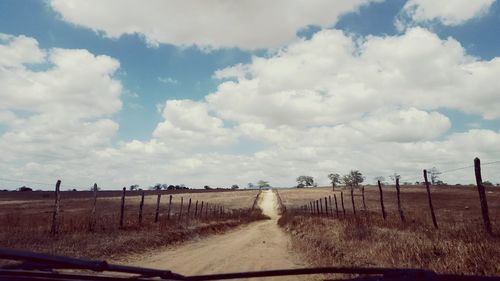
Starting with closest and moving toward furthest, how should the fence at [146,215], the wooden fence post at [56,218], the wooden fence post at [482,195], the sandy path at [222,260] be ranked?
the sandy path at [222,260] → the wooden fence post at [482,195] → the wooden fence post at [56,218] → the fence at [146,215]

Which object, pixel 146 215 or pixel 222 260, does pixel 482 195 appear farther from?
pixel 146 215

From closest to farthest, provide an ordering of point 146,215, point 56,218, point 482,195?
1. point 482,195
2. point 56,218
3. point 146,215

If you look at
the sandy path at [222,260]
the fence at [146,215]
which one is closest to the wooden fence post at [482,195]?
the sandy path at [222,260]

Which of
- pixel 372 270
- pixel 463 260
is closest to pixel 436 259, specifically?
pixel 463 260

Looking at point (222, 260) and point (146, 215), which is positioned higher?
point (146, 215)

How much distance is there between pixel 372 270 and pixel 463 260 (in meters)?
8.08

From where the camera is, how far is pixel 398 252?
11.4m

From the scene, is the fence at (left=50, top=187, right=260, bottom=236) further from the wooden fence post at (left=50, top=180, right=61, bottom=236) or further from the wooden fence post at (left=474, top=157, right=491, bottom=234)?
the wooden fence post at (left=474, top=157, right=491, bottom=234)

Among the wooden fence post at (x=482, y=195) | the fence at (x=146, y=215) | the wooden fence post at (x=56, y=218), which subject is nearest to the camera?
the wooden fence post at (x=482, y=195)

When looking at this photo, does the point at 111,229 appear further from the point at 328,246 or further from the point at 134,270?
the point at 134,270

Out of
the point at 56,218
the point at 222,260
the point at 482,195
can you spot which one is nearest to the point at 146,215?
the point at 56,218

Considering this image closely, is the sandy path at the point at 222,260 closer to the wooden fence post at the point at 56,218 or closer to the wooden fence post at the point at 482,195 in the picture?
the wooden fence post at the point at 56,218

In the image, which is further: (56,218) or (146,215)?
(146,215)

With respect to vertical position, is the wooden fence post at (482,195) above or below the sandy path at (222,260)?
above
